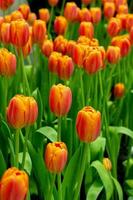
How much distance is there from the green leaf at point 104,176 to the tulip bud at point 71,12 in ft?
2.40

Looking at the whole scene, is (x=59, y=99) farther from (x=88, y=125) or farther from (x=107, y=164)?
(x=107, y=164)

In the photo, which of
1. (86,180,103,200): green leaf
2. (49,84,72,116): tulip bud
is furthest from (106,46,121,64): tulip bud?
(49,84,72,116): tulip bud

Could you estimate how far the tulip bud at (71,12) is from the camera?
6.31 feet

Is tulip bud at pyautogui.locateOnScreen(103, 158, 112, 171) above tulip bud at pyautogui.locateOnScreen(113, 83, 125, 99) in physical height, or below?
below

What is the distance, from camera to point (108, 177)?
4.55ft

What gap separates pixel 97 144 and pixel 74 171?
10.7 inches

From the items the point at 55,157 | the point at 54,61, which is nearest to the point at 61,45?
the point at 54,61

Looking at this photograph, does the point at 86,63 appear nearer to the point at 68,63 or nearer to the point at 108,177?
the point at 68,63

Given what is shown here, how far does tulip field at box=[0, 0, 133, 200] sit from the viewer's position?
1038 millimetres

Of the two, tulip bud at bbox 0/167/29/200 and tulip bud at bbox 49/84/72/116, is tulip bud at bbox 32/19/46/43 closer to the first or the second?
tulip bud at bbox 49/84/72/116

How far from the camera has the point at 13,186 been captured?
2.71ft

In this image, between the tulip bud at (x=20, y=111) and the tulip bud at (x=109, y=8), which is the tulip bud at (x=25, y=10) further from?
the tulip bud at (x=20, y=111)

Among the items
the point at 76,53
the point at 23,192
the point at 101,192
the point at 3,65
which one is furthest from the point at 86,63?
the point at 23,192

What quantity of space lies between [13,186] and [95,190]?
0.59m
